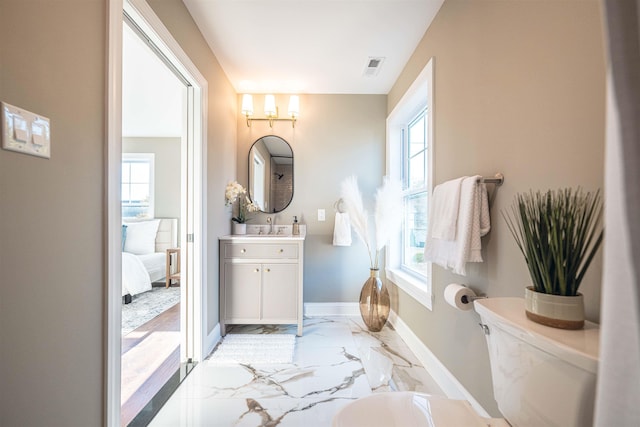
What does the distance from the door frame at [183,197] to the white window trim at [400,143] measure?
160cm

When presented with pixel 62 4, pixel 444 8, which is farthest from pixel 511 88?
pixel 62 4

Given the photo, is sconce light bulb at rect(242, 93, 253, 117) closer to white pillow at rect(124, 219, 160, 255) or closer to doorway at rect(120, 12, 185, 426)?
doorway at rect(120, 12, 185, 426)

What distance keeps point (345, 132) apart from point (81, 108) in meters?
2.29

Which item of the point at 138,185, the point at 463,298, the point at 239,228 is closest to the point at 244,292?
the point at 239,228

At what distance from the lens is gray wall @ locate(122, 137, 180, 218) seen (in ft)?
15.0

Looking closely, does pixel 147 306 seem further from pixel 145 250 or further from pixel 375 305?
pixel 375 305

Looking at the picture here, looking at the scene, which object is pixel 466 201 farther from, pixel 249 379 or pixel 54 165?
pixel 249 379

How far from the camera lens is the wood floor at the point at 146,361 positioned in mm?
1518

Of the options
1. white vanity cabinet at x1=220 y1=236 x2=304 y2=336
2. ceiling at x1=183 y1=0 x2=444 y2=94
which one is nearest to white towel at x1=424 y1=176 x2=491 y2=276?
ceiling at x1=183 y1=0 x2=444 y2=94

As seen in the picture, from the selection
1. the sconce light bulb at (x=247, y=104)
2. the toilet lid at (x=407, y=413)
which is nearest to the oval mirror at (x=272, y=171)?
the sconce light bulb at (x=247, y=104)

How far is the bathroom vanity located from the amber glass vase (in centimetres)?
63

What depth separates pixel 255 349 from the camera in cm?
210

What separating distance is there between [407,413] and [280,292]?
162cm

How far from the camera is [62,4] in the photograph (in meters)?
0.84
